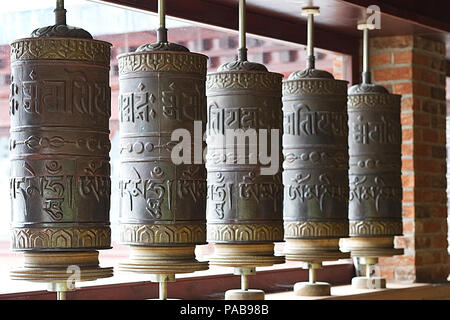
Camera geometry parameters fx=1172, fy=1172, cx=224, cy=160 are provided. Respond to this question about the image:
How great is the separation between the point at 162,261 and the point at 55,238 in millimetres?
265

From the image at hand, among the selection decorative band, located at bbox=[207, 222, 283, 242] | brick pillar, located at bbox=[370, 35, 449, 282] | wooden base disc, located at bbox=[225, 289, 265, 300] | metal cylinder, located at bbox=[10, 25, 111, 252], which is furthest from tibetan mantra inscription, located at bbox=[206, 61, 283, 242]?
brick pillar, located at bbox=[370, 35, 449, 282]

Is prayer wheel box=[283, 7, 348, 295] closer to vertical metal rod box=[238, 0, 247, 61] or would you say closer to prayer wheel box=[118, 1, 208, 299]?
vertical metal rod box=[238, 0, 247, 61]

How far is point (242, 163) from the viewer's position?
98.3 inches

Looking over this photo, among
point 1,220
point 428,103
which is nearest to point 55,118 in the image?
point 1,220

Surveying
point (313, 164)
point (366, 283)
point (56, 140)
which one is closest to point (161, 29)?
point (56, 140)

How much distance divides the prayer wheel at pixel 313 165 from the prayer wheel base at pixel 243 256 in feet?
0.96

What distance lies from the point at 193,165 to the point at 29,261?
39cm

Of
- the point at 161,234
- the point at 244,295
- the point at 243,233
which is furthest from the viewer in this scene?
the point at 244,295

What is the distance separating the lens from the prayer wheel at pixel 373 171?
3094mm

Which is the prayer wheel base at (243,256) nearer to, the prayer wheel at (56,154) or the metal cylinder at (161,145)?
the metal cylinder at (161,145)

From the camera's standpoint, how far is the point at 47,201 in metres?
1.99

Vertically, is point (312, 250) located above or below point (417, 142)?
below

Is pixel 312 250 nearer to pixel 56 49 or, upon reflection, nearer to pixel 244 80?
pixel 244 80
